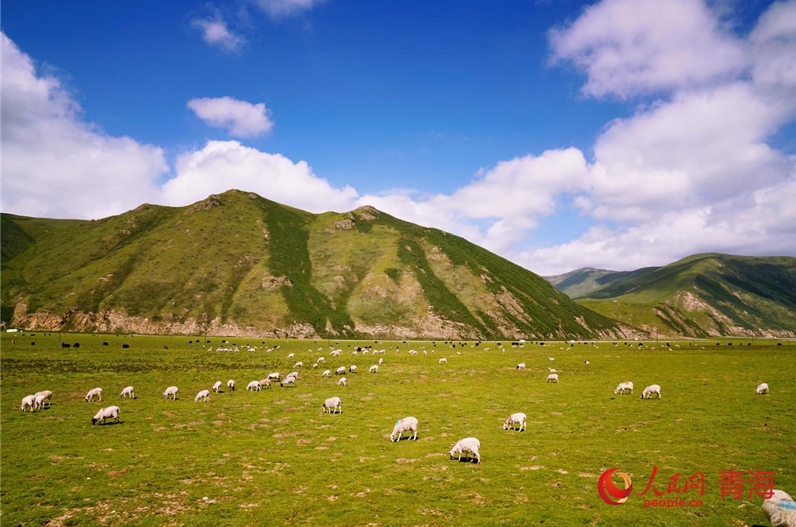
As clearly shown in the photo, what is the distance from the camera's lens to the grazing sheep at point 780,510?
39.8ft

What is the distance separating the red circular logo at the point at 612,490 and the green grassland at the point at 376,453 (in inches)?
15.5

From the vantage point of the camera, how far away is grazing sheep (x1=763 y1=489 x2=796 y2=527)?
1212 centimetres

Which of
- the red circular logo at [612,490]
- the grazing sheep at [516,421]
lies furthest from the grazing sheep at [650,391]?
the red circular logo at [612,490]

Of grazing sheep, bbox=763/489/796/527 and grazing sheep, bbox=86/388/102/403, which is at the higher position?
grazing sheep, bbox=763/489/796/527

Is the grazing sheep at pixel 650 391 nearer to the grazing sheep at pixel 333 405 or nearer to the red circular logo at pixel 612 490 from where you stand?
the red circular logo at pixel 612 490

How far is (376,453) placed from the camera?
22.7m

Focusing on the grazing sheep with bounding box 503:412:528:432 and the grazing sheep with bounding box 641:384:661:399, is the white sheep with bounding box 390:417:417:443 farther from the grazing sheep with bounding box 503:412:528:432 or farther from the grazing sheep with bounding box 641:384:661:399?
the grazing sheep with bounding box 641:384:661:399

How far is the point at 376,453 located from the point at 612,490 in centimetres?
1268

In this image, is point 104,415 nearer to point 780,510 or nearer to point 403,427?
point 403,427

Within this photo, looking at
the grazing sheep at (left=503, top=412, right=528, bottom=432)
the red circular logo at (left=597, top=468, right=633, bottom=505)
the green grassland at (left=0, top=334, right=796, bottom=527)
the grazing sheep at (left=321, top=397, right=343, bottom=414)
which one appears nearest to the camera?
the green grassland at (left=0, top=334, right=796, bottom=527)

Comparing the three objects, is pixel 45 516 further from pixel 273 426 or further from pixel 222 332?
pixel 222 332

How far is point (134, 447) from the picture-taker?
76.7ft

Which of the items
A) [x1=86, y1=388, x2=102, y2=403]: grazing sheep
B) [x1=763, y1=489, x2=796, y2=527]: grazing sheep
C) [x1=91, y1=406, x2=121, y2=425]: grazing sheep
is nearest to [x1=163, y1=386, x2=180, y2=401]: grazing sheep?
[x1=86, y1=388, x2=102, y2=403]: grazing sheep

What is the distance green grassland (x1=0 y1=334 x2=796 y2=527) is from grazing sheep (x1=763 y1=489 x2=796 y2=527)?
119 cm
